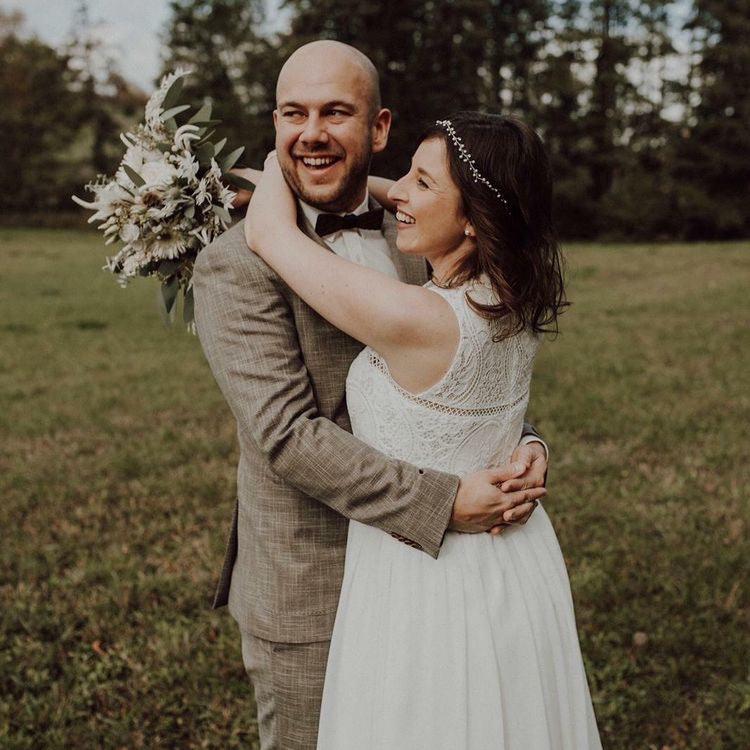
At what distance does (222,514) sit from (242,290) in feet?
11.3

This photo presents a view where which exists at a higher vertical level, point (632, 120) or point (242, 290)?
point (632, 120)

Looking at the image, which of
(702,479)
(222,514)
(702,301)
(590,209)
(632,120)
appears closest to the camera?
(222,514)

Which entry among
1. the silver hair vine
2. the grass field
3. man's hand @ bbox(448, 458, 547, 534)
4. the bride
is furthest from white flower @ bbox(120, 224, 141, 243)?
the grass field

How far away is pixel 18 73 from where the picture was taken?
39094 millimetres

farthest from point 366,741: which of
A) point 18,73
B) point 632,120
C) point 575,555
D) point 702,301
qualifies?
Result: point 18,73

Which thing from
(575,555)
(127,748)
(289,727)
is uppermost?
(289,727)

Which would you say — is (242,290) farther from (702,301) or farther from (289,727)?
(702,301)

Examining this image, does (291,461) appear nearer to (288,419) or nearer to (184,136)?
(288,419)

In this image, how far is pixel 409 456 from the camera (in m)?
2.10

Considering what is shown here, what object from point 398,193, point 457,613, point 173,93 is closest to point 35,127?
point 173,93

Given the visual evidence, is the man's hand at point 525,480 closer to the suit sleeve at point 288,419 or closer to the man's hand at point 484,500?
the man's hand at point 484,500

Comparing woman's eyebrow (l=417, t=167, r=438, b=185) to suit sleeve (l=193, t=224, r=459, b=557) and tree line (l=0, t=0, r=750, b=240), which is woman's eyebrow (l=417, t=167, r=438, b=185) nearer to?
suit sleeve (l=193, t=224, r=459, b=557)

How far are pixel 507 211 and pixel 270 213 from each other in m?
0.63

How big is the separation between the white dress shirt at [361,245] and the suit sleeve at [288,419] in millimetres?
380
